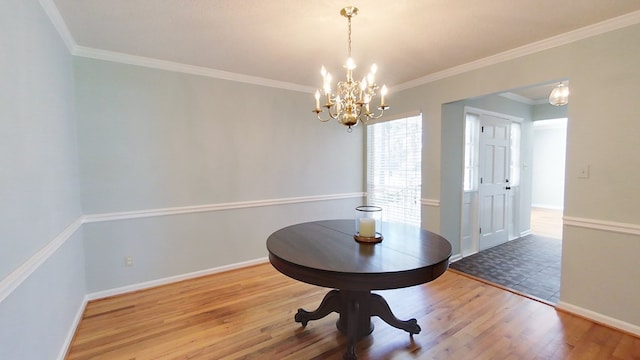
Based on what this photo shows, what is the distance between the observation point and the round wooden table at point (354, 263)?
1399mm

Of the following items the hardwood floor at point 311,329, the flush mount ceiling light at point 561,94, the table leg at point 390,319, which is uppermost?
the flush mount ceiling light at point 561,94

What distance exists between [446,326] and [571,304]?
1.22 metres

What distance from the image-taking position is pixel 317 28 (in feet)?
7.29

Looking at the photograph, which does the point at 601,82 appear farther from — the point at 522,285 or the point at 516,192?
the point at 516,192

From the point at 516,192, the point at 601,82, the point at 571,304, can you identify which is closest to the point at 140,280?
the point at 571,304

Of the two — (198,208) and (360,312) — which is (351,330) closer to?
(360,312)

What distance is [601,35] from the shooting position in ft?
7.29

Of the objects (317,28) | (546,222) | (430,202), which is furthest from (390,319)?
(546,222)

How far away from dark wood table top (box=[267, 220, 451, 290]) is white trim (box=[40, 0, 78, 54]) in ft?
7.12

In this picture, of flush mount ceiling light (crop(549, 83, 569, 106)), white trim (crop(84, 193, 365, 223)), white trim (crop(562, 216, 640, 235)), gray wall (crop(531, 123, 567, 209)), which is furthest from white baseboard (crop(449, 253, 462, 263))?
gray wall (crop(531, 123, 567, 209))

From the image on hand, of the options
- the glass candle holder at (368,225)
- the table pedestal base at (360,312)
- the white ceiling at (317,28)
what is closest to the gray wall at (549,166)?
the white ceiling at (317,28)

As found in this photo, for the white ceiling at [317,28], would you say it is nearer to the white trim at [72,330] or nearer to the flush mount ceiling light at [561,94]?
the flush mount ceiling light at [561,94]

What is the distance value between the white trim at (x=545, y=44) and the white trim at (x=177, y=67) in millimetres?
1811

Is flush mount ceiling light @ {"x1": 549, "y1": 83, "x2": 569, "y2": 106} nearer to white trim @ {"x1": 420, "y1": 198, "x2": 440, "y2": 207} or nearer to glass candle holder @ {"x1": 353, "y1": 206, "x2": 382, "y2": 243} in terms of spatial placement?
white trim @ {"x1": 420, "y1": 198, "x2": 440, "y2": 207}
